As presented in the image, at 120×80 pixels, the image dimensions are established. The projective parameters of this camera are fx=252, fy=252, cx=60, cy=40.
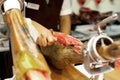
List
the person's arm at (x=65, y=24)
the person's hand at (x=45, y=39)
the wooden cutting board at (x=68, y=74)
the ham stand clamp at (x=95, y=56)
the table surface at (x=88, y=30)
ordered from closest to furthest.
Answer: the ham stand clamp at (x=95, y=56) < the person's hand at (x=45, y=39) < the wooden cutting board at (x=68, y=74) < the person's arm at (x=65, y=24) < the table surface at (x=88, y=30)

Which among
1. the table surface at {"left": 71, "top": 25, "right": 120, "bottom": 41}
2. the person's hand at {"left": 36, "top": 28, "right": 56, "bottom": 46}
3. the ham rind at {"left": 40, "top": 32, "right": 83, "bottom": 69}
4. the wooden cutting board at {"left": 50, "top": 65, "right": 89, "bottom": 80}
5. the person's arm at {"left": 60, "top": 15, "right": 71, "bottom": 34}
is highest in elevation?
the person's hand at {"left": 36, "top": 28, "right": 56, "bottom": 46}

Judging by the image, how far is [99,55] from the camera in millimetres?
450

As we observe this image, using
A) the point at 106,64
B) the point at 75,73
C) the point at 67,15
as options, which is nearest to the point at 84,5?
the point at 67,15

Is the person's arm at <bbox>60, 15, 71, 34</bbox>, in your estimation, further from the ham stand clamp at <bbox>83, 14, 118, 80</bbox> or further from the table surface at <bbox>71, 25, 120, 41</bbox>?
the ham stand clamp at <bbox>83, 14, 118, 80</bbox>

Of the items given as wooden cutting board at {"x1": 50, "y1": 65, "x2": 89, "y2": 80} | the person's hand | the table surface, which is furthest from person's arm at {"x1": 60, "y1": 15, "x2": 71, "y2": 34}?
the person's hand

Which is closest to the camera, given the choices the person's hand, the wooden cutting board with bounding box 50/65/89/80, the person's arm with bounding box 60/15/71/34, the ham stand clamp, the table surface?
the ham stand clamp

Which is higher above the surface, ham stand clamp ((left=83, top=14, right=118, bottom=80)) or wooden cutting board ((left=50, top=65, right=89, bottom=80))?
ham stand clamp ((left=83, top=14, right=118, bottom=80))

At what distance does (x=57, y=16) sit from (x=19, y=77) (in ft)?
5.00

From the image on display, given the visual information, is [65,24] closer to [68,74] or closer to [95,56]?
[68,74]

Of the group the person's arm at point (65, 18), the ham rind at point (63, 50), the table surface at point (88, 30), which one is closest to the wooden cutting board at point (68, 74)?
the ham rind at point (63, 50)

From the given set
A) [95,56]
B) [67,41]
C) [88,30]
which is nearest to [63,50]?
[67,41]

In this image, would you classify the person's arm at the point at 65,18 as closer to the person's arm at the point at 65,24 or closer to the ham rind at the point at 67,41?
the person's arm at the point at 65,24

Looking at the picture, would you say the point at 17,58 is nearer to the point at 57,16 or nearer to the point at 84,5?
the point at 57,16

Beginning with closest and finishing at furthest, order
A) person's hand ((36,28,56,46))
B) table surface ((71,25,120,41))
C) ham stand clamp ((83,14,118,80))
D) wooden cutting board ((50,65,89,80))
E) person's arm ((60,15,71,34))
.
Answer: ham stand clamp ((83,14,118,80)) < person's hand ((36,28,56,46)) < wooden cutting board ((50,65,89,80)) < person's arm ((60,15,71,34)) < table surface ((71,25,120,41))
